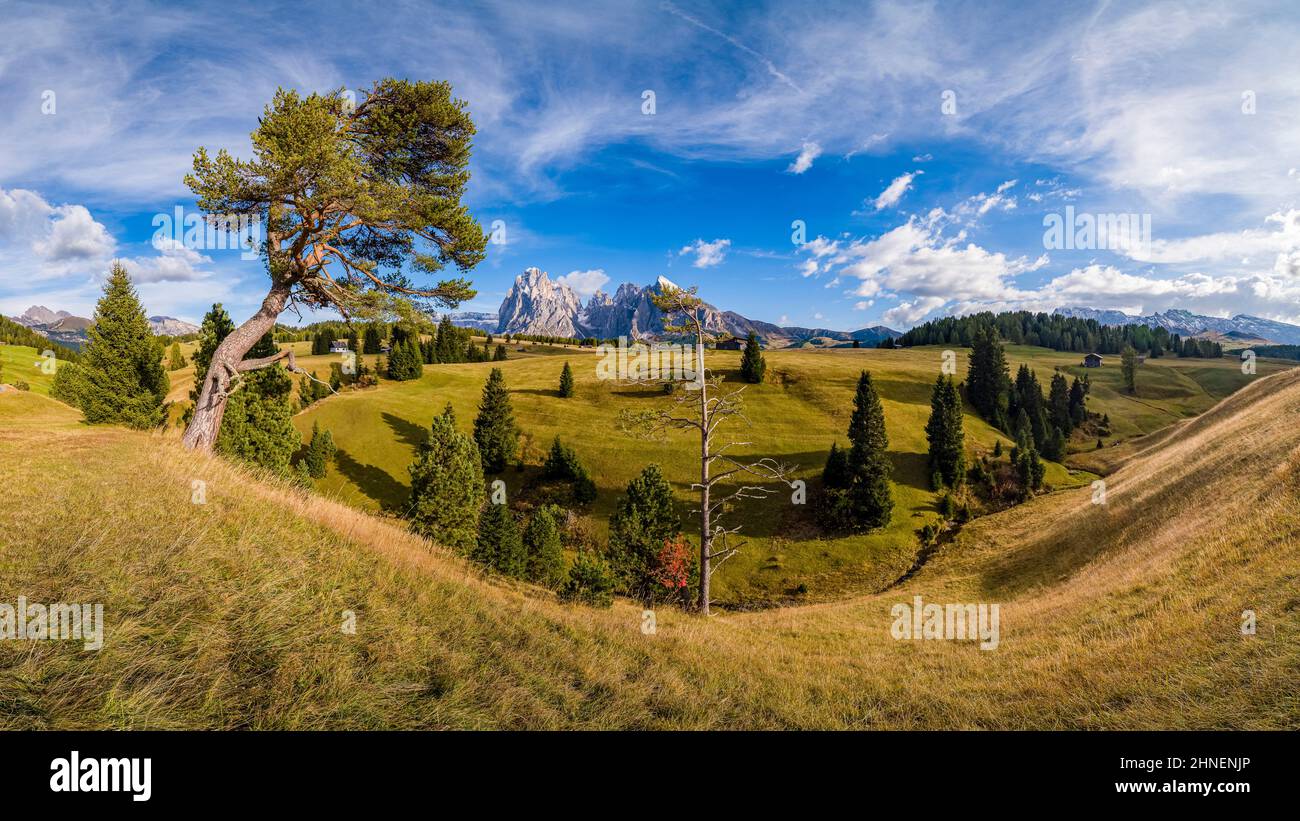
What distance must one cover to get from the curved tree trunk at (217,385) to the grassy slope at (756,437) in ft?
120

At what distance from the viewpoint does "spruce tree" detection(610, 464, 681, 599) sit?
109ft

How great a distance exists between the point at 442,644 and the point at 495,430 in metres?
59.2

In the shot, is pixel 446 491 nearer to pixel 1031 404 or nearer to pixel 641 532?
pixel 641 532

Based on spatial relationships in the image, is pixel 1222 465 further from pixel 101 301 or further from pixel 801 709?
pixel 101 301

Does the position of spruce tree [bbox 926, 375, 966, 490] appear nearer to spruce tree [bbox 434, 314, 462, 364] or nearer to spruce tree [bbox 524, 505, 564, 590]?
spruce tree [bbox 524, 505, 564, 590]

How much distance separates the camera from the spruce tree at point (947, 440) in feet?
187

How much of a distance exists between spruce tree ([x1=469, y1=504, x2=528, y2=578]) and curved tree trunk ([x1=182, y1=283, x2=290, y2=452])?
17.8 metres

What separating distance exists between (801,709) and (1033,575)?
29.9 m

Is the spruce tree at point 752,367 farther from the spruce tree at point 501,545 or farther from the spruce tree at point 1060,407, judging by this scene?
the spruce tree at point 501,545

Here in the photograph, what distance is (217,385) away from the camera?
615 inches

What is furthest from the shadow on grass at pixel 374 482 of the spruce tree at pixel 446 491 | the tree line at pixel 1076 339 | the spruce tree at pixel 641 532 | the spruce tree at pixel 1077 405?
the tree line at pixel 1076 339

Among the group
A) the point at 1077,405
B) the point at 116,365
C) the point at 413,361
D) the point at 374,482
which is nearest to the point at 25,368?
the point at 413,361
